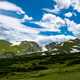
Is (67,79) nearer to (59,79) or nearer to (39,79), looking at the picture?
(59,79)

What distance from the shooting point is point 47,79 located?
81.0 meters

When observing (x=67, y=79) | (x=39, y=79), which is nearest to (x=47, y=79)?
(x=39, y=79)

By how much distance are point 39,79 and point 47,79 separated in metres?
3.54

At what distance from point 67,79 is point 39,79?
1253 centimetres

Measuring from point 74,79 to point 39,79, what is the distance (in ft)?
50.0

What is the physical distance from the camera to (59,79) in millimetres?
76062

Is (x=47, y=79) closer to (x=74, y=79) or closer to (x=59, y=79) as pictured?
(x=59, y=79)

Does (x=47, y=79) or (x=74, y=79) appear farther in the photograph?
(x=47, y=79)

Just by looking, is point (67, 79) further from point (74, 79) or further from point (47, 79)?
point (47, 79)

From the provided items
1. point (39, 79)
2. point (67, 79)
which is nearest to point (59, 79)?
point (67, 79)

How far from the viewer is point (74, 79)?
7150 centimetres

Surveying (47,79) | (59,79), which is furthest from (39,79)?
(59,79)

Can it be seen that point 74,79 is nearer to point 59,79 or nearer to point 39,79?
point 59,79

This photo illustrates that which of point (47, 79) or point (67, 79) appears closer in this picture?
point (67, 79)
